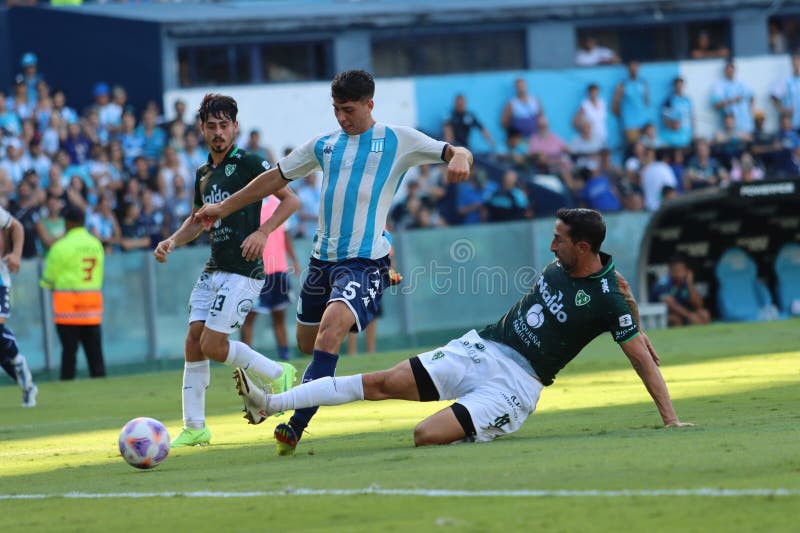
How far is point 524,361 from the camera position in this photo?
922cm

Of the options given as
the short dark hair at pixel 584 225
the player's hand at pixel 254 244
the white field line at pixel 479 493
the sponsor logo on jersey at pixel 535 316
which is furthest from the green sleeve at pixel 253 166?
the white field line at pixel 479 493

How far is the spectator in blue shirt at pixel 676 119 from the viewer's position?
94.3 ft

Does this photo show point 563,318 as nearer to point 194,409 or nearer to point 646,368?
point 646,368

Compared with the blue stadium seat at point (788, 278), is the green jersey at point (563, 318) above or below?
above

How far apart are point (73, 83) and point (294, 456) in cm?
1977

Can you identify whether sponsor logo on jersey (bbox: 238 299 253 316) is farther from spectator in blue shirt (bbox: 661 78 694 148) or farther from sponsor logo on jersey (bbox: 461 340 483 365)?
spectator in blue shirt (bbox: 661 78 694 148)

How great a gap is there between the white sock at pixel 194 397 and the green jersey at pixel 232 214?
78 cm

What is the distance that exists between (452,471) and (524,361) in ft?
6.31

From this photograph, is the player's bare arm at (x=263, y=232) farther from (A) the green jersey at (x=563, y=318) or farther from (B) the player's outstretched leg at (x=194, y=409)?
(A) the green jersey at (x=563, y=318)

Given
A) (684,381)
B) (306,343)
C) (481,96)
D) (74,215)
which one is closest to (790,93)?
(481,96)

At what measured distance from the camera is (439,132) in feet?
90.1

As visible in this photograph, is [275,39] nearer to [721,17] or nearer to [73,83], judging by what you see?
[73,83]

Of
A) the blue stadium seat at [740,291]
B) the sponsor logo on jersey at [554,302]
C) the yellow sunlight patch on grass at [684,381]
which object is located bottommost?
the blue stadium seat at [740,291]

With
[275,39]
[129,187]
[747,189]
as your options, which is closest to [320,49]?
[275,39]
